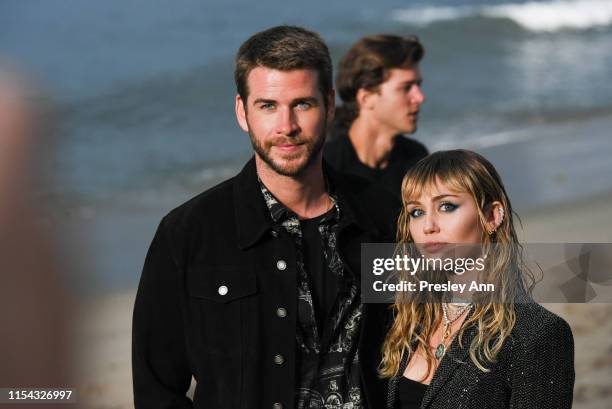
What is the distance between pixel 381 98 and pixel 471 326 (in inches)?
137

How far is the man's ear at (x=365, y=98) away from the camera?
6.71 metres

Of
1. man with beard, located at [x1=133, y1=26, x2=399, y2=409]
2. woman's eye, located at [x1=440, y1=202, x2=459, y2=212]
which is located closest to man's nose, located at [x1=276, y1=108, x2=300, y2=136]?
man with beard, located at [x1=133, y1=26, x2=399, y2=409]

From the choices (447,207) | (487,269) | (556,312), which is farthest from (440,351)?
(556,312)

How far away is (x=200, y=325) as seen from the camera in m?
3.55

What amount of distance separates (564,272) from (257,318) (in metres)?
1.29

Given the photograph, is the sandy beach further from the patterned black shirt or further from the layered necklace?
the layered necklace

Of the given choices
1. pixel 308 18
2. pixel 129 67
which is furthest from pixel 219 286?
pixel 308 18

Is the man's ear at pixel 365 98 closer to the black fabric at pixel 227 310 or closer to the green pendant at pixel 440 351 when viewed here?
the black fabric at pixel 227 310

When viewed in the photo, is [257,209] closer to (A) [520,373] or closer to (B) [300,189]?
(B) [300,189]

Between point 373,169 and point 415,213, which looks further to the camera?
point 373,169

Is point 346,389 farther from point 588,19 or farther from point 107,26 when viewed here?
point 588,19

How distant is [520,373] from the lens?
3176mm

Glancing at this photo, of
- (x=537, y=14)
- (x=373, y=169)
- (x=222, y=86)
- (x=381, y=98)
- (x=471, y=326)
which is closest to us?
(x=471, y=326)

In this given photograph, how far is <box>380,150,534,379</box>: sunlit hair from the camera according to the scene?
3.36 metres
